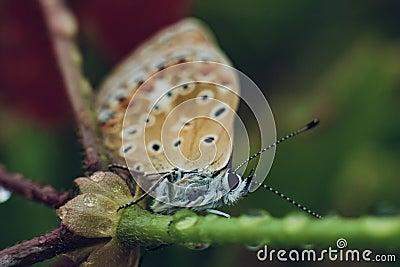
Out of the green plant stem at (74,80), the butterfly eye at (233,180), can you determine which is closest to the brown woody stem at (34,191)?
the green plant stem at (74,80)

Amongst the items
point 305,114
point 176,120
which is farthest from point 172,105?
point 305,114

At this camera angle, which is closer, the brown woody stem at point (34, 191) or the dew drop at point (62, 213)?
the dew drop at point (62, 213)

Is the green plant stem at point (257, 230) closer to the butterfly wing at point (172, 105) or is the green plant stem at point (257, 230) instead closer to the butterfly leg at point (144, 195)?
the butterfly leg at point (144, 195)

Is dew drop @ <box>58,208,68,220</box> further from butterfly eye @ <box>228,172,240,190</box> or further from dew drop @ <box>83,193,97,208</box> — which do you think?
butterfly eye @ <box>228,172,240,190</box>

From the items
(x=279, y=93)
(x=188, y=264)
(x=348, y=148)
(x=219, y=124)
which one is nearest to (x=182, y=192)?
(x=219, y=124)

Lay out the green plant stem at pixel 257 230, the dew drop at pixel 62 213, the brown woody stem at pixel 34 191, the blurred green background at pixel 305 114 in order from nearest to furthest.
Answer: the green plant stem at pixel 257 230 < the dew drop at pixel 62 213 < the brown woody stem at pixel 34 191 < the blurred green background at pixel 305 114

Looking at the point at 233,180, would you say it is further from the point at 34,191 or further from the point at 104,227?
the point at 34,191

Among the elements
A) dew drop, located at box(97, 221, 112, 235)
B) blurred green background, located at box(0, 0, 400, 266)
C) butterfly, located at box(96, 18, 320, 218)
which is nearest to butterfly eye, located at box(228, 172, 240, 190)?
butterfly, located at box(96, 18, 320, 218)

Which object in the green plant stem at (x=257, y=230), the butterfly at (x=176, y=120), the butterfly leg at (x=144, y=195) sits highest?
the butterfly at (x=176, y=120)
